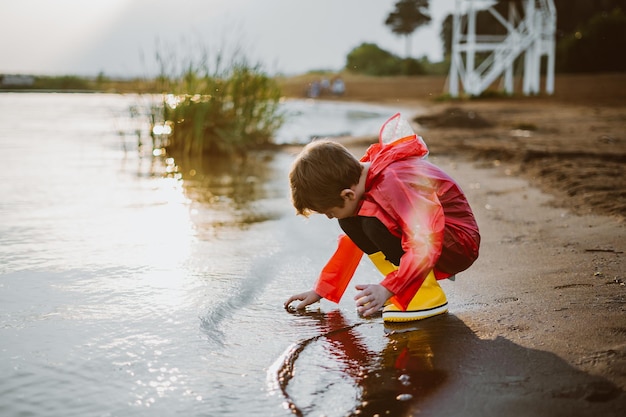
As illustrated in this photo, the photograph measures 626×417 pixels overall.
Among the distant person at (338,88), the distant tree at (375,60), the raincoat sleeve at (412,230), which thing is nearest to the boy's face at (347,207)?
the raincoat sleeve at (412,230)

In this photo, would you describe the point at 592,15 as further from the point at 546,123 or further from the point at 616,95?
the point at 546,123

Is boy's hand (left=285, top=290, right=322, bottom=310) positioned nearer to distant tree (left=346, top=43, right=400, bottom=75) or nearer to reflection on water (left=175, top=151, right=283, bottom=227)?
reflection on water (left=175, top=151, right=283, bottom=227)

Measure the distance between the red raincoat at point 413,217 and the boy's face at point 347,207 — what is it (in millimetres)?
30

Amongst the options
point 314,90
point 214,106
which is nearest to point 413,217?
point 214,106

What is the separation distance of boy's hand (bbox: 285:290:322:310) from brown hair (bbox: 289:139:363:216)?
340 millimetres

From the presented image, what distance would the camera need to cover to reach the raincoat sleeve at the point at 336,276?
246 centimetres

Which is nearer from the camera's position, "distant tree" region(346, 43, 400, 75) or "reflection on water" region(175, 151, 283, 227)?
"reflection on water" region(175, 151, 283, 227)

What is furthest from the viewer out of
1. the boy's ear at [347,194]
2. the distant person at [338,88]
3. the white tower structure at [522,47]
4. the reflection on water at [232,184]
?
the distant person at [338,88]

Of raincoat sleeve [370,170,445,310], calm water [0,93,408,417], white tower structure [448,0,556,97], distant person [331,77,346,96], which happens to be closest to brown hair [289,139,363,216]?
raincoat sleeve [370,170,445,310]

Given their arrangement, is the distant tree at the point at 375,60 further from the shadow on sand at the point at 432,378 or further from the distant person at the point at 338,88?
the shadow on sand at the point at 432,378

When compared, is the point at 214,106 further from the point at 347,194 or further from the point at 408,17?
the point at 408,17

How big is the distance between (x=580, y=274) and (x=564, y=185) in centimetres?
211

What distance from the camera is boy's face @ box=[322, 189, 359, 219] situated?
2234 mm

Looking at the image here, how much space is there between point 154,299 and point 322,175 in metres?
0.77
